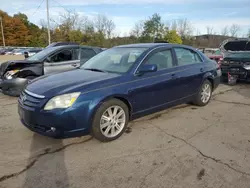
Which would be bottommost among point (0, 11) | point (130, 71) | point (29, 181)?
point (29, 181)

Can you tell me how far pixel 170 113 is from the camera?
194 inches

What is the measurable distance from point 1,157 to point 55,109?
104 centimetres

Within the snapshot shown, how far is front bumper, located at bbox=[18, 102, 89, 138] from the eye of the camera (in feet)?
9.94

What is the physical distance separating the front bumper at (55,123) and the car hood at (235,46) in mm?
8540

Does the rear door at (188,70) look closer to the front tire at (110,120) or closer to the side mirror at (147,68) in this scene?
the side mirror at (147,68)

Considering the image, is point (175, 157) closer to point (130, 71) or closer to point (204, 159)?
point (204, 159)

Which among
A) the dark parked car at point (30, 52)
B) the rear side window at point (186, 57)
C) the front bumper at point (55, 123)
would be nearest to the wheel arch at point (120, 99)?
the front bumper at point (55, 123)

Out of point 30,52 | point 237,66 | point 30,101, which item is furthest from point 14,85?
point 30,52

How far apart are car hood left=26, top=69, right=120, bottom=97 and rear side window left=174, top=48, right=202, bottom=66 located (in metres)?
1.75

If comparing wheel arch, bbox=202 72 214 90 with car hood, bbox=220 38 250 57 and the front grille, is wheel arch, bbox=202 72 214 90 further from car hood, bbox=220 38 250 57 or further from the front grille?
car hood, bbox=220 38 250 57

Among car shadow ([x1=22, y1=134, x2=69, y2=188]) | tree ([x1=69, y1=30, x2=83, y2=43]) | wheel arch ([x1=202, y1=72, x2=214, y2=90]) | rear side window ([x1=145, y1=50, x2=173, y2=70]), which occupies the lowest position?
car shadow ([x1=22, y1=134, x2=69, y2=188])

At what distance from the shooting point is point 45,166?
2.85 meters

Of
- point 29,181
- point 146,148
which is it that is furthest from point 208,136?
point 29,181

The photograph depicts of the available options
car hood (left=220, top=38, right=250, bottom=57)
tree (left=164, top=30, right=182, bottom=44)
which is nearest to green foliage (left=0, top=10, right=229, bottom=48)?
tree (left=164, top=30, right=182, bottom=44)
